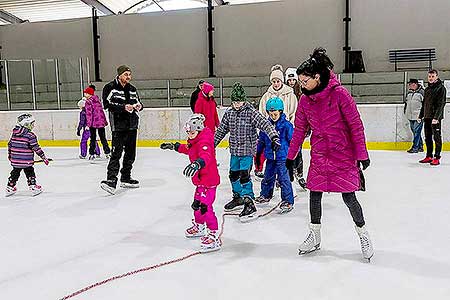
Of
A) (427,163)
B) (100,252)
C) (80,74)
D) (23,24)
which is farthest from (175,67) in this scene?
(100,252)

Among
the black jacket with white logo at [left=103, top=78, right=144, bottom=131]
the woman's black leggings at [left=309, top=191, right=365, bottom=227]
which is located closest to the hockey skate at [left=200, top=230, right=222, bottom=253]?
the woman's black leggings at [left=309, top=191, right=365, bottom=227]

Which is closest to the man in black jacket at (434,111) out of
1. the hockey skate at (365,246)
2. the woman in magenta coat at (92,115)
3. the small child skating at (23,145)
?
the hockey skate at (365,246)

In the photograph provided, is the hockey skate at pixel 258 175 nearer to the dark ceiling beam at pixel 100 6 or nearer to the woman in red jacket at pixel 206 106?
the woman in red jacket at pixel 206 106

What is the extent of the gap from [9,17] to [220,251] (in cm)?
1597

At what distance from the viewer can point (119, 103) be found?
16.1 feet

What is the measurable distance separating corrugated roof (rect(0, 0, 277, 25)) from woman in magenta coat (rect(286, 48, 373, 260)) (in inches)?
505

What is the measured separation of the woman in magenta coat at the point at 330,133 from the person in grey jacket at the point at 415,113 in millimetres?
5541

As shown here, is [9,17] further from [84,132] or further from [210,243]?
[210,243]

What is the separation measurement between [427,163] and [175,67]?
9551 mm

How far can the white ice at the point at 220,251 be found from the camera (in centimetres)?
247

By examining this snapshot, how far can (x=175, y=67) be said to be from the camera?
48.3ft

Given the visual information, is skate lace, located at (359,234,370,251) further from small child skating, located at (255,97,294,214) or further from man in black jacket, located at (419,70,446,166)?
man in black jacket, located at (419,70,446,166)

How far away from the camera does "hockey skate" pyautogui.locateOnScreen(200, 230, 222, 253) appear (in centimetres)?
306

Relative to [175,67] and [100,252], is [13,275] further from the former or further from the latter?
[175,67]
